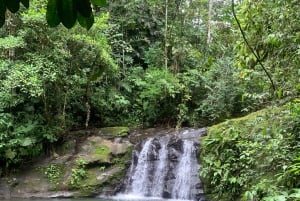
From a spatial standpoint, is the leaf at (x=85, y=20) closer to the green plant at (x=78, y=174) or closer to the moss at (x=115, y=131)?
the green plant at (x=78, y=174)

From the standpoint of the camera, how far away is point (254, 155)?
21.7ft

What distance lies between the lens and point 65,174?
10.6 meters

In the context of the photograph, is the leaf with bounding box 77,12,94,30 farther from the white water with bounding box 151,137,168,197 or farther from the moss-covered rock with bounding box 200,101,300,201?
the white water with bounding box 151,137,168,197

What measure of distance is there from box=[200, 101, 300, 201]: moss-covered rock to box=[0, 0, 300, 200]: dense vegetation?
1.2 inches

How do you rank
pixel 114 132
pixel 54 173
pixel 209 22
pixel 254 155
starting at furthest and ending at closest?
pixel 209 22 → pixel 114 132 → pixel 54 173 → pixel 254 155

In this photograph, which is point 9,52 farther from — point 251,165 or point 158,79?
point 251,165

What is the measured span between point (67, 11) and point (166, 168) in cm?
991

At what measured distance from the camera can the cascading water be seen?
32.9 ft

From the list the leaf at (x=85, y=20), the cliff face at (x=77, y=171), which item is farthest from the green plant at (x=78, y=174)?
the leaf at (x=85, y=20)

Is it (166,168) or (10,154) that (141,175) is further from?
(10,154)

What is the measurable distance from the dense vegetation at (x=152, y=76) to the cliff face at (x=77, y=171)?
1.49ft

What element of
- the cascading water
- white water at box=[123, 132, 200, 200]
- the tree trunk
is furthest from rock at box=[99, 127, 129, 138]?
the tree trunk

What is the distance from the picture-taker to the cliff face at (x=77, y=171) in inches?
404

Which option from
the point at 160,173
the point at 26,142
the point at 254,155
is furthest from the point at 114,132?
the point at 254,155
